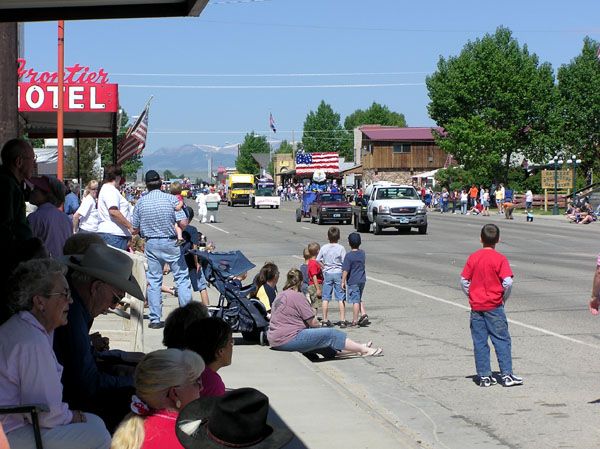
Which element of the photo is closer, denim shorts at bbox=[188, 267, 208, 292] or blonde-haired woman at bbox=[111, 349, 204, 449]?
blonde-haired woman at bbox=[111, 349, 204, 449]

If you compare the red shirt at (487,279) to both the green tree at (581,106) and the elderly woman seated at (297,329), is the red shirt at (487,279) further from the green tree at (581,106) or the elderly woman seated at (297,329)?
the green tree at (581,106)

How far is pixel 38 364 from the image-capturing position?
4883 millimetres

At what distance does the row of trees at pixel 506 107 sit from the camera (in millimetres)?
76625

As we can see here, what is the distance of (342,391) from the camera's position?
969 centimetres

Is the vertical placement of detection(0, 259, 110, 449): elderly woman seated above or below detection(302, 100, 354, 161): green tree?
below

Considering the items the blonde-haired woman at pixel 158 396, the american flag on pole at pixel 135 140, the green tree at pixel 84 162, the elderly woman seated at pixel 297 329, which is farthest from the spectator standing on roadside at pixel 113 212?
the green tree at pixel 84 162

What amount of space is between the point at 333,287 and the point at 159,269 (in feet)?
9.12

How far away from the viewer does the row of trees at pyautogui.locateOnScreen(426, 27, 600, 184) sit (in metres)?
76.6

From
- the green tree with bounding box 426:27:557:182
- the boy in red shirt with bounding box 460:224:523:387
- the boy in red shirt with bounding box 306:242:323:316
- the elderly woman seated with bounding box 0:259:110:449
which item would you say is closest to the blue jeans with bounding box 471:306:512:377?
the boy in red shirt with bounding box 460:224:523:387

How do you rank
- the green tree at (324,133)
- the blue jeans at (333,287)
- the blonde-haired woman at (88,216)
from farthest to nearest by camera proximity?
the green tree at (324,133)
the blue jeans at (333,287)
the blonde-haired woman at (88,216)

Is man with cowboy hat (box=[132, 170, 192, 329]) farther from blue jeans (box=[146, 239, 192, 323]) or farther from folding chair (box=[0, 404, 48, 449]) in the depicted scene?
folding chair (box=[0, 404, 48, 449])

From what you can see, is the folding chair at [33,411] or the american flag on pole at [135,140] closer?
the folding chair at [33,411]

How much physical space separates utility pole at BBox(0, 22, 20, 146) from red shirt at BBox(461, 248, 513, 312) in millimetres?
5268

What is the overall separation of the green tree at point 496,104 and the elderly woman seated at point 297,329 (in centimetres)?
6505
